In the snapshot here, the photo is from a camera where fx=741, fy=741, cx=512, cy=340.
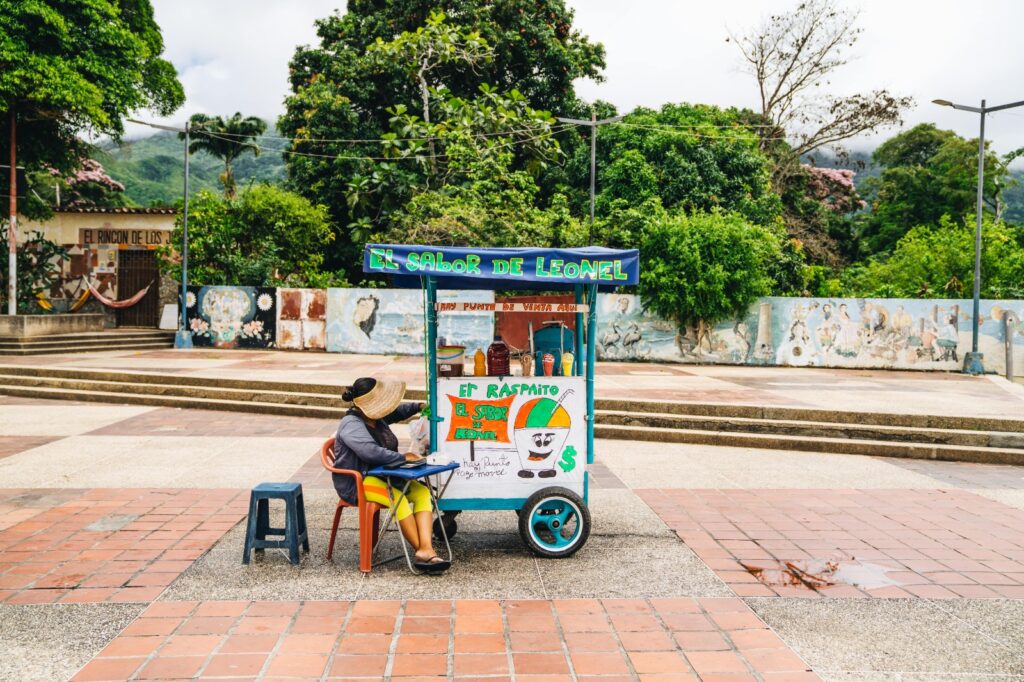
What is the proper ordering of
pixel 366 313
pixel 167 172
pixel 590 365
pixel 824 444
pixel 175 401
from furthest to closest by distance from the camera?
pixel 167 172, pixel 366 313, pixel 175 401, pixel 824 444, pixel 590 365

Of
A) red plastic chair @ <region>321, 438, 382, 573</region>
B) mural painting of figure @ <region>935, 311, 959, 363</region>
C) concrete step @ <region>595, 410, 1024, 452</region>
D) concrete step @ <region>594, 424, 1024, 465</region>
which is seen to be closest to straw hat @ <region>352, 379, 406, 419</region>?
red plastic chair @ <region>321, 438, 382, 573</region>

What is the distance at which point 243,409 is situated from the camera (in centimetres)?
1227

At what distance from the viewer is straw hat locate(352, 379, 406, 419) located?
16.7 ft

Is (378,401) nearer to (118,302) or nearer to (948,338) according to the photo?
(948,338)

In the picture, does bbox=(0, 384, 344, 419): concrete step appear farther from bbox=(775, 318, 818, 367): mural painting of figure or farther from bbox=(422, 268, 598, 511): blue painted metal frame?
bbox=(775, 318, 818, 367): mural painting of figure

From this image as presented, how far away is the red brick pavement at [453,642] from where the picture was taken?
3.49m

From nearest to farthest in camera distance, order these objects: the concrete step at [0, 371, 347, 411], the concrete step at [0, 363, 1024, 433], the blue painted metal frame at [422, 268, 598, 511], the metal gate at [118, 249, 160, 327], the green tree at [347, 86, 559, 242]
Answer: the blue painted metal frame at [422, 268, 598, 511]
the concrete step at [0, 363, 1024, 433]
the concrete step at [0, 371, 347, 411]
the metal gate at [118, 249, 160, 327]
the green tree at [347, 86, 559, 242]

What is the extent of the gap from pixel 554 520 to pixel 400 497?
1.13 meters

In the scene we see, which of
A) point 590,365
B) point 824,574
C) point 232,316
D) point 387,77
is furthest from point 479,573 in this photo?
point 387,77

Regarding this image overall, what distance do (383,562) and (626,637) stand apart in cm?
185

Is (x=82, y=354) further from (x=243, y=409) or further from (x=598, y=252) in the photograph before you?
(x=598, y=252)

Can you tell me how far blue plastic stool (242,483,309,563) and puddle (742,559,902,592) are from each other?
10.0ft

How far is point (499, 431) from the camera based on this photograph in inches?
211

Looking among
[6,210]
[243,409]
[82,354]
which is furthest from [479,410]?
[6,210]
